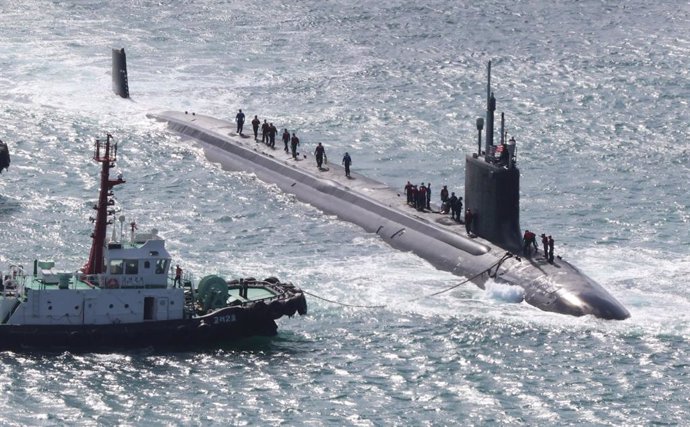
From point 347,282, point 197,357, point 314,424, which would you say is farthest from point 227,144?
point 314,424

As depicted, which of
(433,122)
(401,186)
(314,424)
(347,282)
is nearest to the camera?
(314,424)

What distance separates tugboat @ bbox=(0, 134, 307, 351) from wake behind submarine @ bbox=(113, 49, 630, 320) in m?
8.77

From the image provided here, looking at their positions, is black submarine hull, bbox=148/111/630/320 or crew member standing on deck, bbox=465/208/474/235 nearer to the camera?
black submarine hull, bbox=148/111/630/320

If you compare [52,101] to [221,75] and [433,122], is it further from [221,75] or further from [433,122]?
[433,122]

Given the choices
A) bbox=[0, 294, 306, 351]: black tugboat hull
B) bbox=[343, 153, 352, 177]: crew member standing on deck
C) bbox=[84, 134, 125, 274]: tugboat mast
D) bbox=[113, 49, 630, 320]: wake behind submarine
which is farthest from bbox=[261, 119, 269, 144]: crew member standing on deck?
bbox=[0, 294, 306, 351]: black tugboat hull

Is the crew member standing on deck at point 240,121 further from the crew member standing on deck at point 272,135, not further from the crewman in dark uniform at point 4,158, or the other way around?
the crewman in dark uniform at point 4,158

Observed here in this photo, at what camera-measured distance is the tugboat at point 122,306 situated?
51781 mm

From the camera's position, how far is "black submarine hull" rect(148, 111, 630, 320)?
5628cm

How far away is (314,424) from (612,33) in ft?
193

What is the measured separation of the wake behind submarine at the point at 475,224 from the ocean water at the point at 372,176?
71 centimetres

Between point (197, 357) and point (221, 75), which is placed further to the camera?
point (221, 75)

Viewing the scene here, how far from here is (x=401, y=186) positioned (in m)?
73.0

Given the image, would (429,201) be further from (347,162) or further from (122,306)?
(122,306)

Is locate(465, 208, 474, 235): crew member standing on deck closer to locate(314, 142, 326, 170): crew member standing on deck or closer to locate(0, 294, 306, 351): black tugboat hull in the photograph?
locate(0, 294, 306, 351): black tugboat hull
